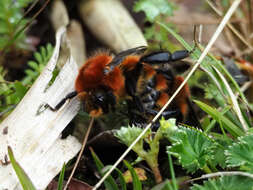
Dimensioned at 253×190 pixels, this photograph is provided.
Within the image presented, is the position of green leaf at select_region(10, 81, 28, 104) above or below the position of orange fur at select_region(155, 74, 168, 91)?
above

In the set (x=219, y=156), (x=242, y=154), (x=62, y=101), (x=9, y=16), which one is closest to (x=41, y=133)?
(x=62, y=101)

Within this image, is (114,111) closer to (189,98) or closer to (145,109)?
(145,109)

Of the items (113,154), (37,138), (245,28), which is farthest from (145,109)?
(245,28)

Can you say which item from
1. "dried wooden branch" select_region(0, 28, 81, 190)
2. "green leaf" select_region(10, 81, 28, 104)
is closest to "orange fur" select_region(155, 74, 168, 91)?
"dried wooden branch" select_region(0, 28, 81, 190)

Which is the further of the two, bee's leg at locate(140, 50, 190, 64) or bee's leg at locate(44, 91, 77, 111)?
bee's leg at locate(140, 50, 190, 64)

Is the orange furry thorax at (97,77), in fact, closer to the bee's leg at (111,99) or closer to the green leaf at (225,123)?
the bee's leg at (111,99)

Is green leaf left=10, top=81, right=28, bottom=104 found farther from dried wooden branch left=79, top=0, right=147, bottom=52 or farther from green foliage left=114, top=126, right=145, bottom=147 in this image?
dried wooden branch left=79, top=0, right=147, bottom=52

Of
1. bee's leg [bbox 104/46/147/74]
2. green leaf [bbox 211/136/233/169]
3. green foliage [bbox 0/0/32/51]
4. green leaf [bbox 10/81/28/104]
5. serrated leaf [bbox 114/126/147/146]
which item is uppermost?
green foliage [bbox 0/0/32/51]

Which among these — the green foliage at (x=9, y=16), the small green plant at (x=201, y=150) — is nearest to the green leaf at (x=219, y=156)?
the small green plant at (x=201, y=150)
